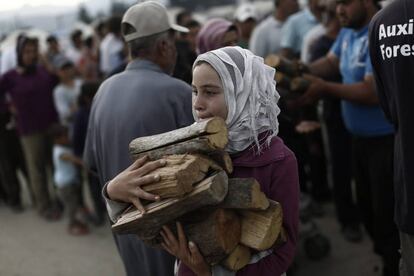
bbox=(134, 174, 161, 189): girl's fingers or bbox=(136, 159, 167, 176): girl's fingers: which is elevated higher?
bbox=(136, 159, 167, 176): girl's fingers

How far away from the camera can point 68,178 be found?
5.35m

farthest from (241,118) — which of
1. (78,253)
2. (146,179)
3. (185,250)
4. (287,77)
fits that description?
(78,253)

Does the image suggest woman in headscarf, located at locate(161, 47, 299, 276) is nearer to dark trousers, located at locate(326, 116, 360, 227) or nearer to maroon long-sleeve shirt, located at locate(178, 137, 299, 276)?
maroon long-sleeve shirt, located at locate(178, 137, 299, 276)

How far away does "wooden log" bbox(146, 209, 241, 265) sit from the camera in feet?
5.45

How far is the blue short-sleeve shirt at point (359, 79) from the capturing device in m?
3.28

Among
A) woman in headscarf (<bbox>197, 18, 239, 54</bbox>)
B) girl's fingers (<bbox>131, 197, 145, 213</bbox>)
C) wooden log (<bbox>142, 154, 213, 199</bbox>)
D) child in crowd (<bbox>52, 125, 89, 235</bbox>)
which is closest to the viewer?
wooden log (<bbox>142, 154, 213, 199</bbox>)

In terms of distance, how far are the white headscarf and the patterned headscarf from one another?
67.0 inches

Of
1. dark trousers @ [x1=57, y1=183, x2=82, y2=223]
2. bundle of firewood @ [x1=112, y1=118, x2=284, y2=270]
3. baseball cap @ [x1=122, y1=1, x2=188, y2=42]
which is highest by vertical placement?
baseball cap @ [x1=122, y1=1, x2=188, y2=42]

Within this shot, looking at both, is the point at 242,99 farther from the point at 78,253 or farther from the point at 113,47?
the point at 113,47

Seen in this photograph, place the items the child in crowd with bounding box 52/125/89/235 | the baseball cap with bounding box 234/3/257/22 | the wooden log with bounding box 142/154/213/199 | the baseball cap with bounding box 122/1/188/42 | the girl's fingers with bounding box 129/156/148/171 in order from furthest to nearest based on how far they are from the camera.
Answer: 1. the baseball cap with bounding box 234/3/257/22
2. the child in crowd with bounding box 52/125/89/235
3. the baseball cap with bounding box 122/1/188/42
4. the girl's fingers with bounding box 129/156/148/171
5. the wooden log with bounding box 142/154/213/199

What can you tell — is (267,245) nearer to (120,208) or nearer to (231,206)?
(231,206)

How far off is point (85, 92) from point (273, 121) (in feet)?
11.0

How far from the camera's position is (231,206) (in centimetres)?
167

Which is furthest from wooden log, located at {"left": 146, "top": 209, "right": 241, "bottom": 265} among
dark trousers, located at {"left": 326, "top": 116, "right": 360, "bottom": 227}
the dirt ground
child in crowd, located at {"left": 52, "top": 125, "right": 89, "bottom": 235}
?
child in crowd, located at {"left": 52, "top": 125, "right": 89, "bottom": 235}
